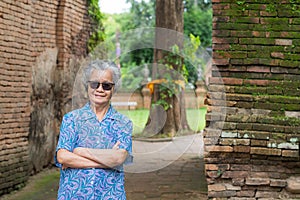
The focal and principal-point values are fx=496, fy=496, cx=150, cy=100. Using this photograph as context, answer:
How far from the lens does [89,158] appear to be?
115 inches

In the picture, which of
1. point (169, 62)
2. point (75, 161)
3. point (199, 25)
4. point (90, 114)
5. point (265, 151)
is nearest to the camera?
point (75, 161)

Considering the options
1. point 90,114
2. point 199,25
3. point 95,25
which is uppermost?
point 199,25

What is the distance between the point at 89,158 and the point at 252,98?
256 cm

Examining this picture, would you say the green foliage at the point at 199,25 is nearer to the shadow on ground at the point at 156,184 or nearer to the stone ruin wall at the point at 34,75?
the stone ruin wall at the point at 34,75

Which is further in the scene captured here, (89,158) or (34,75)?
(34,75)

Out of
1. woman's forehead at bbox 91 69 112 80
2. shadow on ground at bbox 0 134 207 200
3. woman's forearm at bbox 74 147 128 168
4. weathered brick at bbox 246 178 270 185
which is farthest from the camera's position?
shadow on ground at bbox 0 134 207 200

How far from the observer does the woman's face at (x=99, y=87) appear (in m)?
3.01

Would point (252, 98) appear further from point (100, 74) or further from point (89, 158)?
point (89, 158)

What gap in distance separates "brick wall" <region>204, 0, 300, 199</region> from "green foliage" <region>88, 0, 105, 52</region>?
19.4ft

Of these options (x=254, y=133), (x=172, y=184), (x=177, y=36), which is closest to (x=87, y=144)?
(x=254, y=133)

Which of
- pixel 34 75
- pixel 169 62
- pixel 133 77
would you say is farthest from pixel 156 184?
pixel 133 77

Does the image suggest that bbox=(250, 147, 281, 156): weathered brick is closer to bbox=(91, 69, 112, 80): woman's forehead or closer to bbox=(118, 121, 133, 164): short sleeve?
bbox=(118, 121, 133, 164): short sleeve

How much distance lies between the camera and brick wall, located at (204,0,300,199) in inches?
195

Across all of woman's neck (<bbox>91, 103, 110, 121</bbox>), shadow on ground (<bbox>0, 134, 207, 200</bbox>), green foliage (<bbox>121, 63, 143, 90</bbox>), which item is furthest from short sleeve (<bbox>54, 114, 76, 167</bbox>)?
green foliage (<bbox>121, 63, 143, 90</bbox>)
